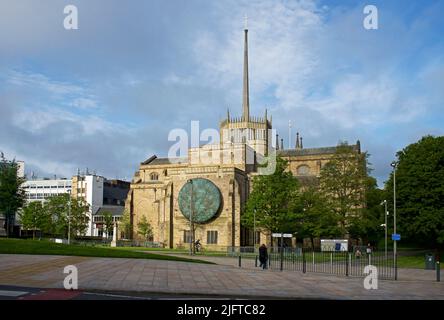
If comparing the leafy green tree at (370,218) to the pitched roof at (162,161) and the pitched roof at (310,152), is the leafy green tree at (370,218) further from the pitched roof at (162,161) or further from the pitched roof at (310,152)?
the pitched roof at (162,161)

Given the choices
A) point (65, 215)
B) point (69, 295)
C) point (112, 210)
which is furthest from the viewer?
point (112, 210)

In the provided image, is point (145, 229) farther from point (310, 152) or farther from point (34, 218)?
point (310, 152)

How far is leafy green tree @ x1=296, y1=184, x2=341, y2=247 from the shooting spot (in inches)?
2240

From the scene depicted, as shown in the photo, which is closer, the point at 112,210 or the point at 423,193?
the point at 423,193

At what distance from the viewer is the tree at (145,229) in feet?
283

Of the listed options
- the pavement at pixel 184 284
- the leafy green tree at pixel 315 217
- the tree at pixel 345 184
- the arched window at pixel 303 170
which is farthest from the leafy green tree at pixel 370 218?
the pavement at pixel 184 284

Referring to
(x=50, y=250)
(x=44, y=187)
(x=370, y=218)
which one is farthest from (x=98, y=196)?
(x=50, y=250)

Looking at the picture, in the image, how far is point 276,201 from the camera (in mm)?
59219

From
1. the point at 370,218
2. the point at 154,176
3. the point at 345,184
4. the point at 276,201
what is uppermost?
the point at 154,176

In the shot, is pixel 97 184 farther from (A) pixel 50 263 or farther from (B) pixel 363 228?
(A) pixel 50 263

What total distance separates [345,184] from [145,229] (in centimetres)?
4108

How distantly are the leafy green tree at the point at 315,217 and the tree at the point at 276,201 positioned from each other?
125cm

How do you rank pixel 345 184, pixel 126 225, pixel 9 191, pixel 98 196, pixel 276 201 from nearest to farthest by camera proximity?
pixel 345 184, pixel 276 201, pixel 9 191, pixel 126 225, pixel 98 196
